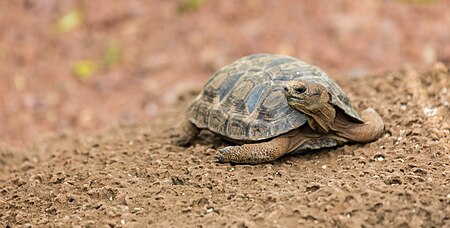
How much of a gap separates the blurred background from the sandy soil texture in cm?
408

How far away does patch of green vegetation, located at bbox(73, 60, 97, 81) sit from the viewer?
10.2 metres

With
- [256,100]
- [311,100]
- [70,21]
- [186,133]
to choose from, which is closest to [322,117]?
[311,100]

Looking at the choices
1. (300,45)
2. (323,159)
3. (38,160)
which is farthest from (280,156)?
(300,45)

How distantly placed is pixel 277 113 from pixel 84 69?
6.33 metres

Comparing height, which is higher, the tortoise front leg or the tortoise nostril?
the tortoise nostril

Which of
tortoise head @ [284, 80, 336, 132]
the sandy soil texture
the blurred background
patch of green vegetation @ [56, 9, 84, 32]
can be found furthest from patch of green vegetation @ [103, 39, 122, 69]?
tortoise head @ [284, 80, 336, 132]

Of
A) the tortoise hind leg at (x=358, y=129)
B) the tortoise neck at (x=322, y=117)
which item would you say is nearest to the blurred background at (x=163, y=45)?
the tortoise hind leg at (x=358, y=129)

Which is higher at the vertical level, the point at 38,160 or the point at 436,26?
the point at 436,26

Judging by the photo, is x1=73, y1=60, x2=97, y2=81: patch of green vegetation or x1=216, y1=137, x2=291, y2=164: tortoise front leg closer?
x1=216, y1=137, x2=291, y2=164: tortoise front leg

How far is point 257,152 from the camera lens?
449cm

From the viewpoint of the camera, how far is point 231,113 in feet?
15.7

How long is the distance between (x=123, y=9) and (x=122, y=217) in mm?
7729

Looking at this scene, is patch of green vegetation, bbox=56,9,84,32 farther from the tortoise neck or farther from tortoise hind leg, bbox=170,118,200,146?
the tortoise neck

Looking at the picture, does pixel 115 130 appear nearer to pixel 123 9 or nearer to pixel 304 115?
pixel 304 115
